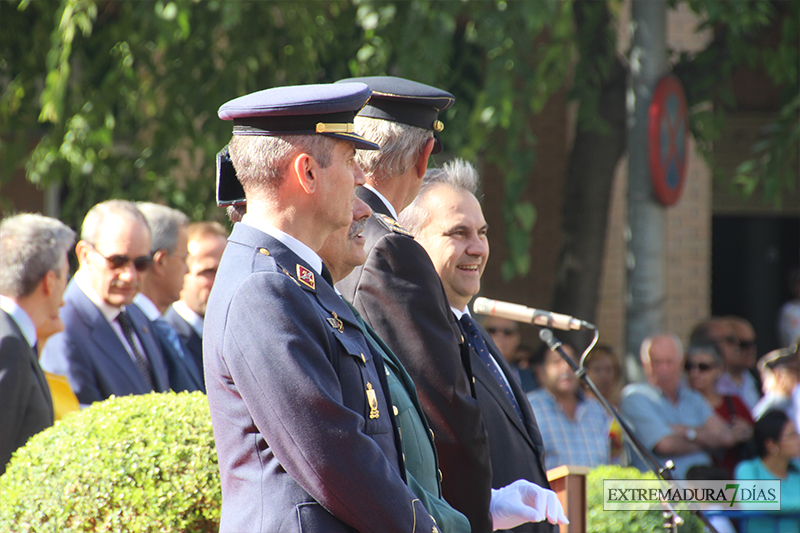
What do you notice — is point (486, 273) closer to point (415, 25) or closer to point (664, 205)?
point (664, 205)

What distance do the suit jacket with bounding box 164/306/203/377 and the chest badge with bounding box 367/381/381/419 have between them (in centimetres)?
269

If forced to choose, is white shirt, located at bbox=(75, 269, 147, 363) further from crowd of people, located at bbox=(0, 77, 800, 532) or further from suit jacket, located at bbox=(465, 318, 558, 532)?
suit jacket, located at bbox=(465, 318, 558, 532)

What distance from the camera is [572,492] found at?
117 inches

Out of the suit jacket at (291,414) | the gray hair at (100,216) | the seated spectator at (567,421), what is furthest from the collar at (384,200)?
the seated spectator at (567,421)

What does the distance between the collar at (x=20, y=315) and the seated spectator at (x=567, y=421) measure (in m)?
3.07

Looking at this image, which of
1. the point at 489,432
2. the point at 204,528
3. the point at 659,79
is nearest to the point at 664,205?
the point at 659,79

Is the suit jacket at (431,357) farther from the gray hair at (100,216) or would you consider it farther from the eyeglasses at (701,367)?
the eyeglasses at (701,367)

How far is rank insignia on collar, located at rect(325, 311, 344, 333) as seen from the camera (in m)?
1.86

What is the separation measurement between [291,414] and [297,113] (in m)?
0.59

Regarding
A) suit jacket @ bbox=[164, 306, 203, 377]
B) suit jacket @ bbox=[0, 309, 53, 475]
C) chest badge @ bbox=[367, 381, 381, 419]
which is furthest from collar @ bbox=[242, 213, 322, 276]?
suit jacket @ bbox=[164, 306, 203, 377]

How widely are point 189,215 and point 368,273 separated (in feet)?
13.4

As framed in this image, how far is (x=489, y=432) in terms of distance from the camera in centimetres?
267

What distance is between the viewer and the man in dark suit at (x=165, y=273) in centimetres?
438

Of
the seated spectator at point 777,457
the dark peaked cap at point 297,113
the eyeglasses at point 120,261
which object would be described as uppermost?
the dark peaked cap at point 297,113
